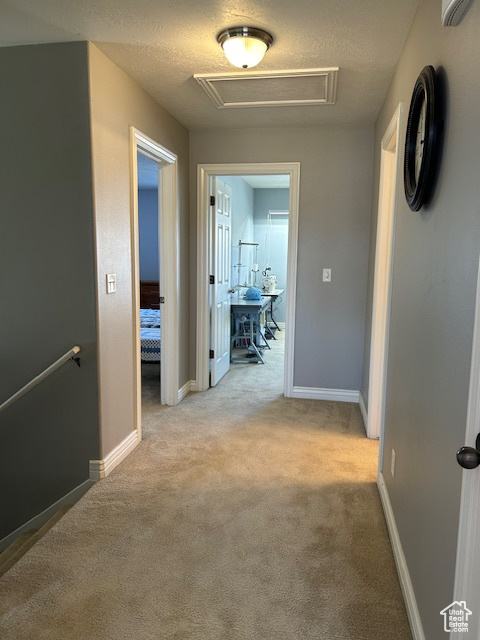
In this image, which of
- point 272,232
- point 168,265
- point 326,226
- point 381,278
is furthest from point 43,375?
point 272,232

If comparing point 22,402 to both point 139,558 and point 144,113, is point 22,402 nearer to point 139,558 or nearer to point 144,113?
point 139,558

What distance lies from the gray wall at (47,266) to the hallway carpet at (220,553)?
0.47 meters

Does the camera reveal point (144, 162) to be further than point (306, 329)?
Yes

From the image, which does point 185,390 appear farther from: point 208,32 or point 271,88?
point 208,32

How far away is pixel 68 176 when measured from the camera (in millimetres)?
2473

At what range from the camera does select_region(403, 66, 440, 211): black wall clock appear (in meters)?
1.51

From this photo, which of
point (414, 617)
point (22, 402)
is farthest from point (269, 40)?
point (414, 617)

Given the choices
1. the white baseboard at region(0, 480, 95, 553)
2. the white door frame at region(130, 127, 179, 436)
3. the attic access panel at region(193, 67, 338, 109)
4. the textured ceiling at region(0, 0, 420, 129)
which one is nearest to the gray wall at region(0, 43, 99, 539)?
the white baseboard at region(0, 480, 95, 553)

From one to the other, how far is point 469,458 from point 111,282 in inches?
85.3

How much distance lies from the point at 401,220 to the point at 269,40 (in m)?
1.15

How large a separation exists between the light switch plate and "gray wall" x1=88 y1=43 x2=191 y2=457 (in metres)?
0.04

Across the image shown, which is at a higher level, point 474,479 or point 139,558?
point 474,479

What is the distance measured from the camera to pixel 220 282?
4.59 meters

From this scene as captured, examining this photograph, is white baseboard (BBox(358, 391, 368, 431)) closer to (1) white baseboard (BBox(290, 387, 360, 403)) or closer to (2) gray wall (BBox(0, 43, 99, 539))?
(1) white baseboard (BBox(290, 387, 360, 403))
